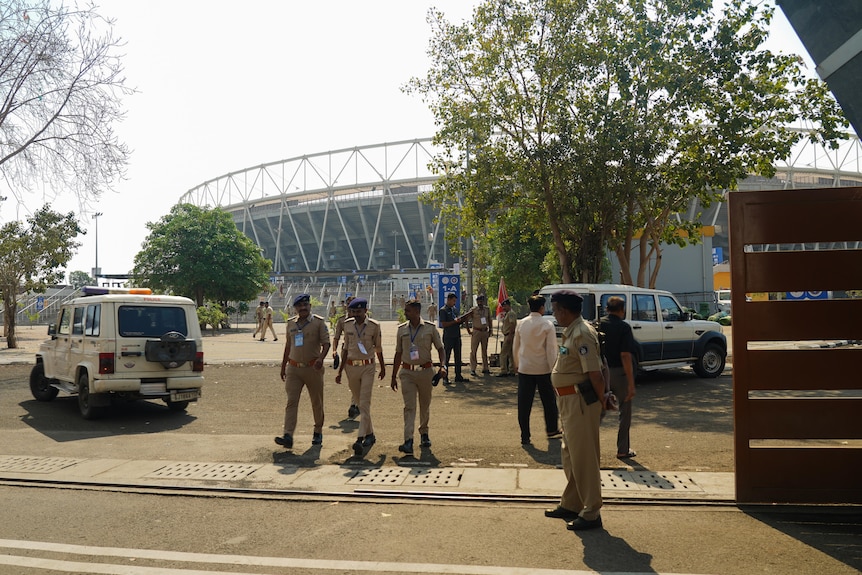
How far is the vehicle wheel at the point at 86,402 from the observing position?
981 centimetres

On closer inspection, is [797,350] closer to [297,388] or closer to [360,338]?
[360,338]

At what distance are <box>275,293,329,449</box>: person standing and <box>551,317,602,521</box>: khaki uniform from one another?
3587 millimetres

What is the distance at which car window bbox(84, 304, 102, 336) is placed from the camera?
974cm

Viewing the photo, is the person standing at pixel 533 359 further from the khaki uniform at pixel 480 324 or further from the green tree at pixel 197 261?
the green tree at pixel 197 261

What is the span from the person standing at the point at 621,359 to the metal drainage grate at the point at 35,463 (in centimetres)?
583

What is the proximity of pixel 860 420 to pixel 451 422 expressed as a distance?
208 inches

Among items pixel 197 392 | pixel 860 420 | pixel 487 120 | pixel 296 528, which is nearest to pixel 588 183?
pixel 487 120

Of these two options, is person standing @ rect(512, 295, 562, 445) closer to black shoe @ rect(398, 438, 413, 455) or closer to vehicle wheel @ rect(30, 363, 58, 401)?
black shoe @ rect(398, 438, 413, 455)

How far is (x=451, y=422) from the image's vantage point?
9.48 metres

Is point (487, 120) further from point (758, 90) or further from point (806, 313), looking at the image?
point (806, 313)

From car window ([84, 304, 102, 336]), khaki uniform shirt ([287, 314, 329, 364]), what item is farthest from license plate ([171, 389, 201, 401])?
khaki uniform shirt ([287, 314, 329, 364])

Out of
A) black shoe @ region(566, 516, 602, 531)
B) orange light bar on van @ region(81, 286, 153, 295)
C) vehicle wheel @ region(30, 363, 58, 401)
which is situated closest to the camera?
black shoe @ region(566, 516, 602, 531)

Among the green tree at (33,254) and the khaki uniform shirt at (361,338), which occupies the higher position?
the green tree at (33,254)

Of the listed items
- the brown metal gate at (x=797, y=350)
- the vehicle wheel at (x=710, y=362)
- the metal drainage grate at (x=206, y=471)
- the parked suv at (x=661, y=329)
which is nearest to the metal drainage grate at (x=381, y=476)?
the metal drainage grate at (x=206, y=471)
